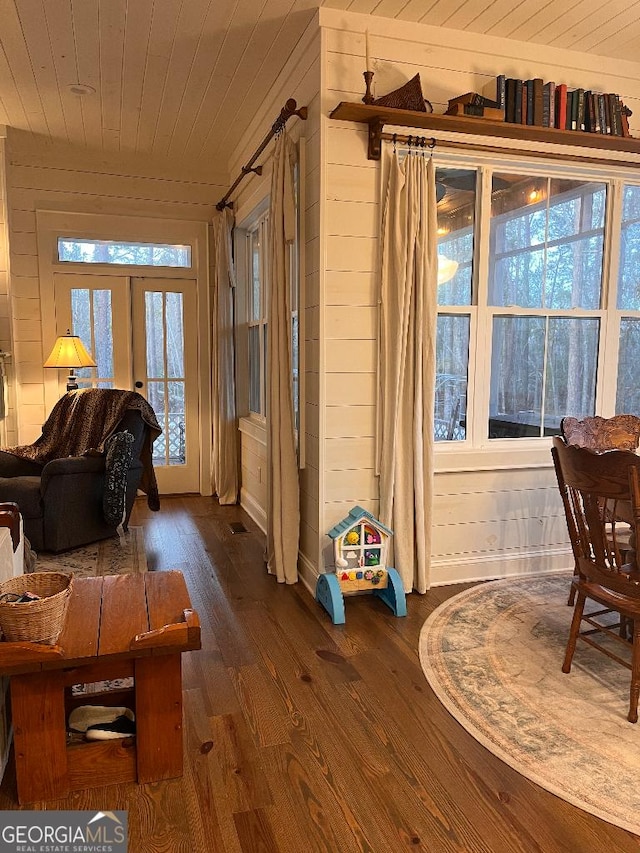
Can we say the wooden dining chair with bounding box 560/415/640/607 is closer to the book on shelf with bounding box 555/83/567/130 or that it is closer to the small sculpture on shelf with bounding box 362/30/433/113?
the book on shelf with bounding box 555/83/567/130

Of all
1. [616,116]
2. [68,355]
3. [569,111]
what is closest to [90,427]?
[68,355]

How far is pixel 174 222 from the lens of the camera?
5445mm

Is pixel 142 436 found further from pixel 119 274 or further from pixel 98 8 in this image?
pixel 98 8

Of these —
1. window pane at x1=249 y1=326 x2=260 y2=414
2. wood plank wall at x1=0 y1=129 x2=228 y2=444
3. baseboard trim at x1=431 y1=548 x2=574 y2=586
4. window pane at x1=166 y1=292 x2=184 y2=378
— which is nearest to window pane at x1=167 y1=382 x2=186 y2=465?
window pane at x1=166 y1=292 x2=184 y2=378

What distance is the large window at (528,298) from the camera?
3.44 metres

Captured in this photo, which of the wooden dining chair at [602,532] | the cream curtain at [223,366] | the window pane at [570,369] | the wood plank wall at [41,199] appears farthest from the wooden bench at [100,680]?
the wood plank wall at [41,199]

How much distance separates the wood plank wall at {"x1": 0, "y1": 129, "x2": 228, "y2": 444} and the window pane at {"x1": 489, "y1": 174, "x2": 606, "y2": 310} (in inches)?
120

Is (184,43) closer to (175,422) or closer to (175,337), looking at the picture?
(175,337)

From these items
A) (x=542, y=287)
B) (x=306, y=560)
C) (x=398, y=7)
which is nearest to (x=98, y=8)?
(x=398, y=7)

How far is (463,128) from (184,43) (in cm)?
154

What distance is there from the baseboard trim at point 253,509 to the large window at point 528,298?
169 centimetres

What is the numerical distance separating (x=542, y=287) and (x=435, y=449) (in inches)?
44.9

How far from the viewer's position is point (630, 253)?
3.75 meters

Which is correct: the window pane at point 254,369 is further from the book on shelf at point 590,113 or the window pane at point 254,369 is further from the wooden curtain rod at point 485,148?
the book on shelf at point 590,113
